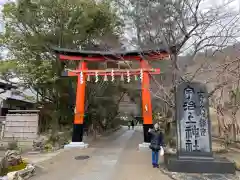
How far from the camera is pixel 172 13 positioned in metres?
9.89

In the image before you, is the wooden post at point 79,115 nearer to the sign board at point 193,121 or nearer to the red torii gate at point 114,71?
the red torii gate at point 114,71

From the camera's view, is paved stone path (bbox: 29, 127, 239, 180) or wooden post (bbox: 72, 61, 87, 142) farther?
wooden post (bbox: 72, 61, 87, 142)

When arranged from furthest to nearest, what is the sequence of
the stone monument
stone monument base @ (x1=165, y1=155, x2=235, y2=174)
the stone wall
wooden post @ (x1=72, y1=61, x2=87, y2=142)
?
the stone wall < wooden post @ (x1=72, y1=61, x2=87, y2=142) < the stone monument < stone monument base @ (x1=165, y1=155, x2=235, y2=174)

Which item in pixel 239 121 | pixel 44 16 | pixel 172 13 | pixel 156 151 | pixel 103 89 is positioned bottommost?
pixel 156 151

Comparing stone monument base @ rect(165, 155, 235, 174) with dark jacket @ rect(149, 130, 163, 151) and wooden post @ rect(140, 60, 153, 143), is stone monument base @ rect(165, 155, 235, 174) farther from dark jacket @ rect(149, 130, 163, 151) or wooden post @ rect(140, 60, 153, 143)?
wooden post @ rect(140, 60, 153, 143)

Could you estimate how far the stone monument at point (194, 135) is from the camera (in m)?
7.52

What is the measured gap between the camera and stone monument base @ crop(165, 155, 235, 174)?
7.40 metres

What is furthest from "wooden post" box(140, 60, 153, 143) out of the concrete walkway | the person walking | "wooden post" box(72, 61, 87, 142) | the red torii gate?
the person walking

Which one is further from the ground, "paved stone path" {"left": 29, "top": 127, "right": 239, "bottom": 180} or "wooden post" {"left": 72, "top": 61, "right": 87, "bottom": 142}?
"wooden post" {"left": 72, "top": 61, "right": 87, "bottom": 142}

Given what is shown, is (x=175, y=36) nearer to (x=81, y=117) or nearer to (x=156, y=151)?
(x=156, y=151)

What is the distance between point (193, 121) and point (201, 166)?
5.26ft

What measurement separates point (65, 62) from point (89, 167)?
35.2 feet

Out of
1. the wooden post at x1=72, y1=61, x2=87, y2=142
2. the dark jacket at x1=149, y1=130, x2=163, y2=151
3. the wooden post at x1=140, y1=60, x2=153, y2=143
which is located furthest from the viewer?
the wooden post at x1=72, y1=61, x2=87, y2=142

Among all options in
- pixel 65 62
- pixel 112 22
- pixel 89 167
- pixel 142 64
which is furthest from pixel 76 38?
pixel 89 167
